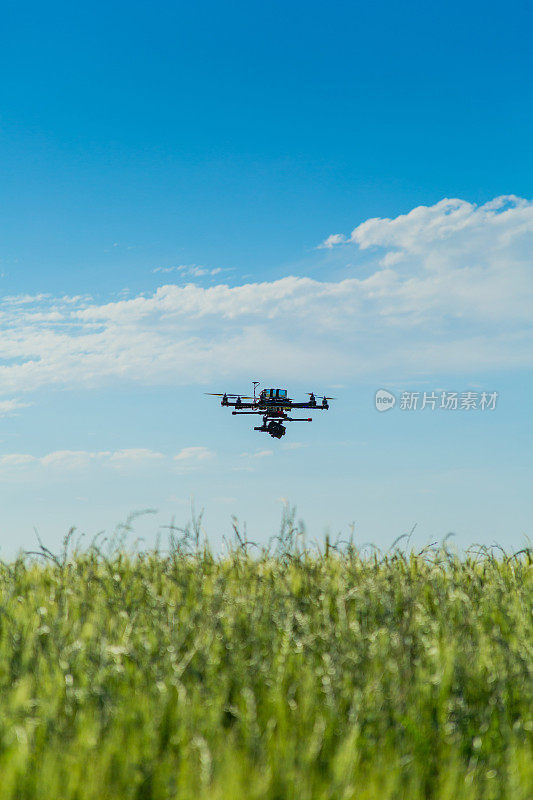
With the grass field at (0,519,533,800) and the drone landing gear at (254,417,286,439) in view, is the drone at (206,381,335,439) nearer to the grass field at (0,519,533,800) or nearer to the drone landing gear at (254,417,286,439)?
the drone landing gear at (254,417,286,439)

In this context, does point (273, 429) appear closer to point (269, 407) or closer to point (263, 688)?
point (269, 407)

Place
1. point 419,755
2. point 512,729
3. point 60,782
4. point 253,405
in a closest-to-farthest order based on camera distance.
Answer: point 60,782, point 419,755, point 512,729, point 253,405

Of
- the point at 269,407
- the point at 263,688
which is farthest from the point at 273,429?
the point at 263,688

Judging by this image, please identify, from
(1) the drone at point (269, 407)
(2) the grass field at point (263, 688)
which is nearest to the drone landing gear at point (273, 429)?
(1) the drone at point (269, 407)

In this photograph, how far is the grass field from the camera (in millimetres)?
4172

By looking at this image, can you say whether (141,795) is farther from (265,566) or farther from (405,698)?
(265,566)

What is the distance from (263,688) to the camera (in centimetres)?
534

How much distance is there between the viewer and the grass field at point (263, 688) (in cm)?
417

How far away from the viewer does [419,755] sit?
15.5 ft

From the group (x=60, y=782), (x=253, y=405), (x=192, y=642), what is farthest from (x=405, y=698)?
(x=253, y=405)

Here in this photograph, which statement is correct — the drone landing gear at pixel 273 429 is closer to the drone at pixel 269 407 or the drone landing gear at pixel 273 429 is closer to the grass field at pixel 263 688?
the drone at pixel 269 407

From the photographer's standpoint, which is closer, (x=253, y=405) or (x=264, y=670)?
(x=264, y=670)

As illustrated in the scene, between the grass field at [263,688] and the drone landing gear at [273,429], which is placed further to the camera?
the drone landing gear at [273,429]

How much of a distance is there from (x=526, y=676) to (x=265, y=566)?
136 inches
